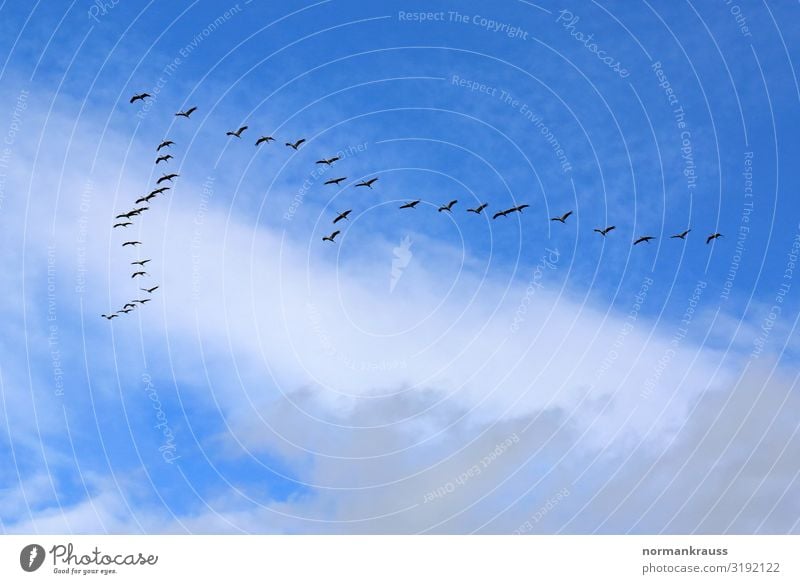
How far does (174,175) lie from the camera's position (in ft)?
434
